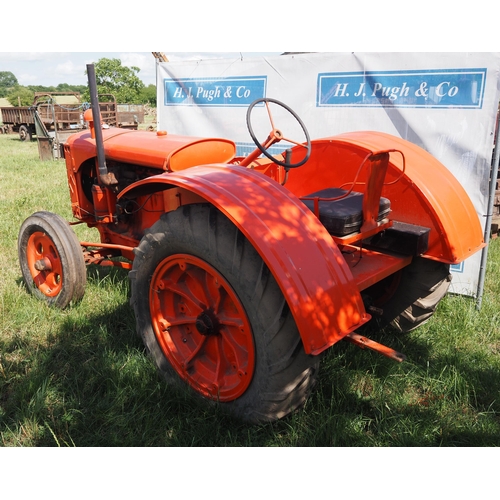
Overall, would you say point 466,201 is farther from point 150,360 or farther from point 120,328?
point 120,328

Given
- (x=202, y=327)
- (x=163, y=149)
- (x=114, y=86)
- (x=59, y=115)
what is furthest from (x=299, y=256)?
(x=114, y=86)

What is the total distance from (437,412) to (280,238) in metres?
1.36

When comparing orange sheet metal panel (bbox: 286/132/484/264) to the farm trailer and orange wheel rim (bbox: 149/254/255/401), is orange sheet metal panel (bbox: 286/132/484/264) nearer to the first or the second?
orange wheel rim (bbox: 149/254/255/401)

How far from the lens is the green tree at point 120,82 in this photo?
37906 mm

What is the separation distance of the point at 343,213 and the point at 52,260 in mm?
2386

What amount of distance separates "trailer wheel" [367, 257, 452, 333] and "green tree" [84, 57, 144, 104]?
37650 millimetres

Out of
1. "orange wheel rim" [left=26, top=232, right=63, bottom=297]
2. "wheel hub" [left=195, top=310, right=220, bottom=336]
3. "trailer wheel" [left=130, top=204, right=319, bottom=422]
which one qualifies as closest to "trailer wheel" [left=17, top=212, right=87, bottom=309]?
"orange wheel rim" [left=26, top=232, right=63, bottom=297]

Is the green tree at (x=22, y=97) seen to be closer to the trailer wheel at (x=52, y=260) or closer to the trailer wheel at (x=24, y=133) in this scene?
the trailer wheel at (x=24, y=133)

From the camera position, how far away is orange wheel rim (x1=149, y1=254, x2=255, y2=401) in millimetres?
2270

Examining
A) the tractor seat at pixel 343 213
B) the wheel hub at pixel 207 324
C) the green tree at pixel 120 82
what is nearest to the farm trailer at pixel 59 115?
the tractor seat at pixel 343 213

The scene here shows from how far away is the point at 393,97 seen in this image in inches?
163

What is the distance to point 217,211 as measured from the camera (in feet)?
7.25

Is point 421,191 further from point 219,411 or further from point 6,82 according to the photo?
point 6,82

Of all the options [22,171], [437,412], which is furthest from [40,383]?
[22,171]
